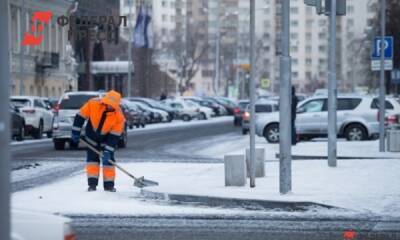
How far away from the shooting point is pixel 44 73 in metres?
61.6

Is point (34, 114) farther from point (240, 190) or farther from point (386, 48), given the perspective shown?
point (240, 190)

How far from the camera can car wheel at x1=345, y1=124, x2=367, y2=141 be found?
33875 millimetres

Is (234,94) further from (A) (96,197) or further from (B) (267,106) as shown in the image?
(A) (96,197)

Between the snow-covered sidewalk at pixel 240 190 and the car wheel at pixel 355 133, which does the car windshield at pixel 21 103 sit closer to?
the car wheel at pixel 355 133

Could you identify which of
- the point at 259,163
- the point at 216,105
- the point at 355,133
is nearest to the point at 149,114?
the point at 216,105

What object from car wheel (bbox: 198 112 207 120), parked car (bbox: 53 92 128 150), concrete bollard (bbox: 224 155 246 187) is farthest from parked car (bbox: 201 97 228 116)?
concrete bollard (bbox: 224 155 246 187)

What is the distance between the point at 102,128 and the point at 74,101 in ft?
48.2

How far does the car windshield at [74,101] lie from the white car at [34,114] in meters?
7.40

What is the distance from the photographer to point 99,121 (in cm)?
1714

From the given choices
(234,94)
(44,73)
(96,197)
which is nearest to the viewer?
(96,197)

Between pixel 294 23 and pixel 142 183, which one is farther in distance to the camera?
pixel 294 23

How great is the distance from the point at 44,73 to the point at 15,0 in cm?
876

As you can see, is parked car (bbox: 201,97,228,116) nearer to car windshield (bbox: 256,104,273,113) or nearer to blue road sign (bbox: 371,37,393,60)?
car windshield (bbox: 256,104,273,113)

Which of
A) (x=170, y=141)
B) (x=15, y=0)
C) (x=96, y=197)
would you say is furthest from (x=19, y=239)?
(x=15, y=0)
